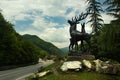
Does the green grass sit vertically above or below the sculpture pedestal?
below

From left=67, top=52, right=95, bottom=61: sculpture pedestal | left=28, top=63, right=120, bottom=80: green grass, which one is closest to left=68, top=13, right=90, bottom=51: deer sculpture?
left=67, top=52, right=95, bottom=61: sculpture pedestal

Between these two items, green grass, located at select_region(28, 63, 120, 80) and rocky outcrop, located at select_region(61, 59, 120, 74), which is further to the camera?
rocky outcrop, located at select_region(61, 59, 120, 74)

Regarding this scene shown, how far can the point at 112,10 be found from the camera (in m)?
40.4

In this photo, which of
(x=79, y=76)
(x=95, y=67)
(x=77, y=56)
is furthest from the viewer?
(x=77, y=56)

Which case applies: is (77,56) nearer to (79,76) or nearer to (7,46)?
(79,76)

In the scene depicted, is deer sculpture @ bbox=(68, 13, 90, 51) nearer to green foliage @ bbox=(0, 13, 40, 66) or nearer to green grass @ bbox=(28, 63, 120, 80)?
green grass @ bbox=(28, 63, 120, 80)

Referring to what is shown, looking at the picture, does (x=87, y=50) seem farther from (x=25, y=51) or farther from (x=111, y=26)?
(x=25, y=51)

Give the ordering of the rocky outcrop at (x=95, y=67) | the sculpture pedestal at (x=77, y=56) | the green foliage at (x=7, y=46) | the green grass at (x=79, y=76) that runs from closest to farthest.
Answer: the green grass at (x=79, y=76) → the rocky outcrop at (x=95, y=67) → the sculpture pedestal at (x=77, y=56) → the green foliage at (x=7, y=46)

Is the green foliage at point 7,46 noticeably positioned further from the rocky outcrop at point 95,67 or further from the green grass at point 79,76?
the green grass at point 79,76

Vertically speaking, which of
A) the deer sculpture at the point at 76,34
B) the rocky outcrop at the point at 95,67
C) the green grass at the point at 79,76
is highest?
the deer sculpture at the point at 76,34

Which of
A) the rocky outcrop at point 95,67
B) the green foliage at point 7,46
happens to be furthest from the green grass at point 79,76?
the green foliage at point 7,46

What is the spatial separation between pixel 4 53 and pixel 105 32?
27208mm

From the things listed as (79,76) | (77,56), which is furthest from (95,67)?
(77,56)

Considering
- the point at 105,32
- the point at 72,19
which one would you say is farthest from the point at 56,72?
the point at 105,32
